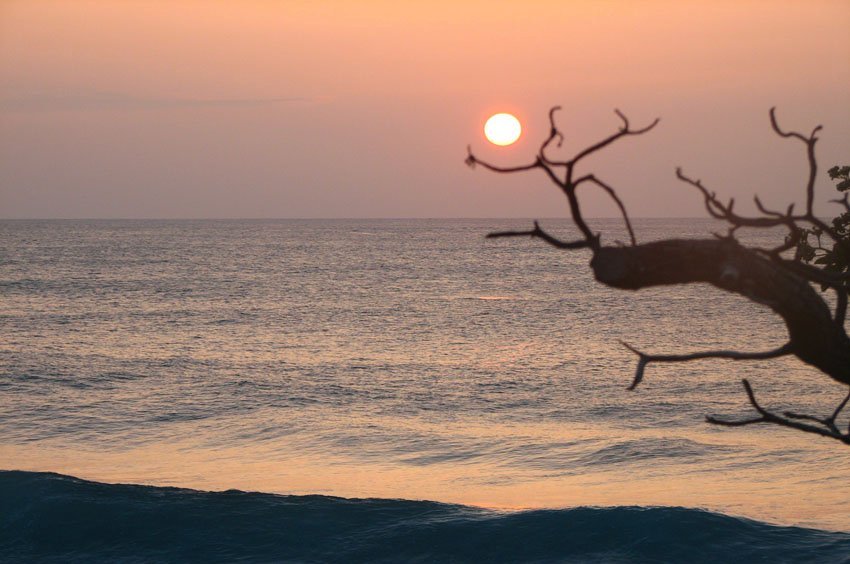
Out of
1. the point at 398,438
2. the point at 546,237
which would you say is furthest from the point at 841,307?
the point at 398,438

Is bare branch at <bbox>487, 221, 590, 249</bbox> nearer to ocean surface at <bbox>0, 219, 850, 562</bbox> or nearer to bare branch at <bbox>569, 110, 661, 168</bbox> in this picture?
bare branch at <bbox>569, 110, 661, 168</bbox>

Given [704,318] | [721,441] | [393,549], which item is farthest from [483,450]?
[704,318]

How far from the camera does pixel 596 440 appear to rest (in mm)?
26172

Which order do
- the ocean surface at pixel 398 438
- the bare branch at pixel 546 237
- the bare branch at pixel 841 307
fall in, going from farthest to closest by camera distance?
1. the ocean surface at pixel 398 438
2. the bare branch at pixel 841 307
3. the bare branch at pixel 546 237

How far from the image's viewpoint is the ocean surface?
15383mm

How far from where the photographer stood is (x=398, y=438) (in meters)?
26.4

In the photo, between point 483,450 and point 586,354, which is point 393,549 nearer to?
point 483,450

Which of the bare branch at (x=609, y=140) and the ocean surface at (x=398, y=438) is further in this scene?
the ocean surface at (x=398, y=438)

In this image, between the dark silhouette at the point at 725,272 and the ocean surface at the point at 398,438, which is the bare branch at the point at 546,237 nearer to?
the dark silhouette at the point at 725,272

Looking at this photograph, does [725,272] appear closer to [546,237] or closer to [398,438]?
[546,237]

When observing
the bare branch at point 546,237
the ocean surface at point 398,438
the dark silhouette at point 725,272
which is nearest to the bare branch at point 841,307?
the dark silhouette at point 725,272

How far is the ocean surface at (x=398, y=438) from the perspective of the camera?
1538 cm

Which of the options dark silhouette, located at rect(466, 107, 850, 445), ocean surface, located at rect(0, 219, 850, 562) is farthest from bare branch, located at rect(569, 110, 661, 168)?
ocean surface, located at rect(0, 219, 850, 562)

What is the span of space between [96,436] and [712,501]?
1619cm
